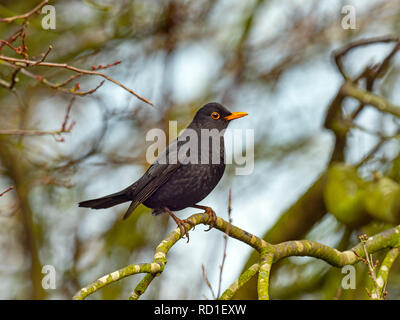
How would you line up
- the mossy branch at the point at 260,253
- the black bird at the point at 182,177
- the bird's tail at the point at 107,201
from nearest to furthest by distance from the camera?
the mossy branch at the point at 260,253 → the black bird at the point at 182,177 → the bird's tail at the point at 107,201

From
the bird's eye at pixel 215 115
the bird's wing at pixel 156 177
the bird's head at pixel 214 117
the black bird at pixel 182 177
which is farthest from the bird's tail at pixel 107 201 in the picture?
the bird's eye at pixel 215 115

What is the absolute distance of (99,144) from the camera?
6848mm

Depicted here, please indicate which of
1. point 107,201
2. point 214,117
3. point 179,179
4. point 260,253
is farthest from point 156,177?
point 260,253

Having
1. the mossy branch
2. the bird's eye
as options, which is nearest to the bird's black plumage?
the bird's eye

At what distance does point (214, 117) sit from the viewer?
5074mm

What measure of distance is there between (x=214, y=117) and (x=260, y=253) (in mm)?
1822

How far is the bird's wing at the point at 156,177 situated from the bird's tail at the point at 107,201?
0.21m

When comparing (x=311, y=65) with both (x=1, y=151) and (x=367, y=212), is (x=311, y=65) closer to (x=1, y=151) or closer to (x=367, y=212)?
(x=367, y=212)

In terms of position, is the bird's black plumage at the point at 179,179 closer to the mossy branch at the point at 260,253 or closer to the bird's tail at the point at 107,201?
the bird's tail at the point at 107,201

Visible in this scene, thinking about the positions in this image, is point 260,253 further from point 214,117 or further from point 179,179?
point 214,117

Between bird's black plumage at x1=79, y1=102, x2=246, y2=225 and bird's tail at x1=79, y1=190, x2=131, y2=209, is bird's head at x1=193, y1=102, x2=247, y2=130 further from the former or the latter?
bird's tail at x1=79, y1=190, x2=131, y2=209

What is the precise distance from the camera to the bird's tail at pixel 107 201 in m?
4.74
